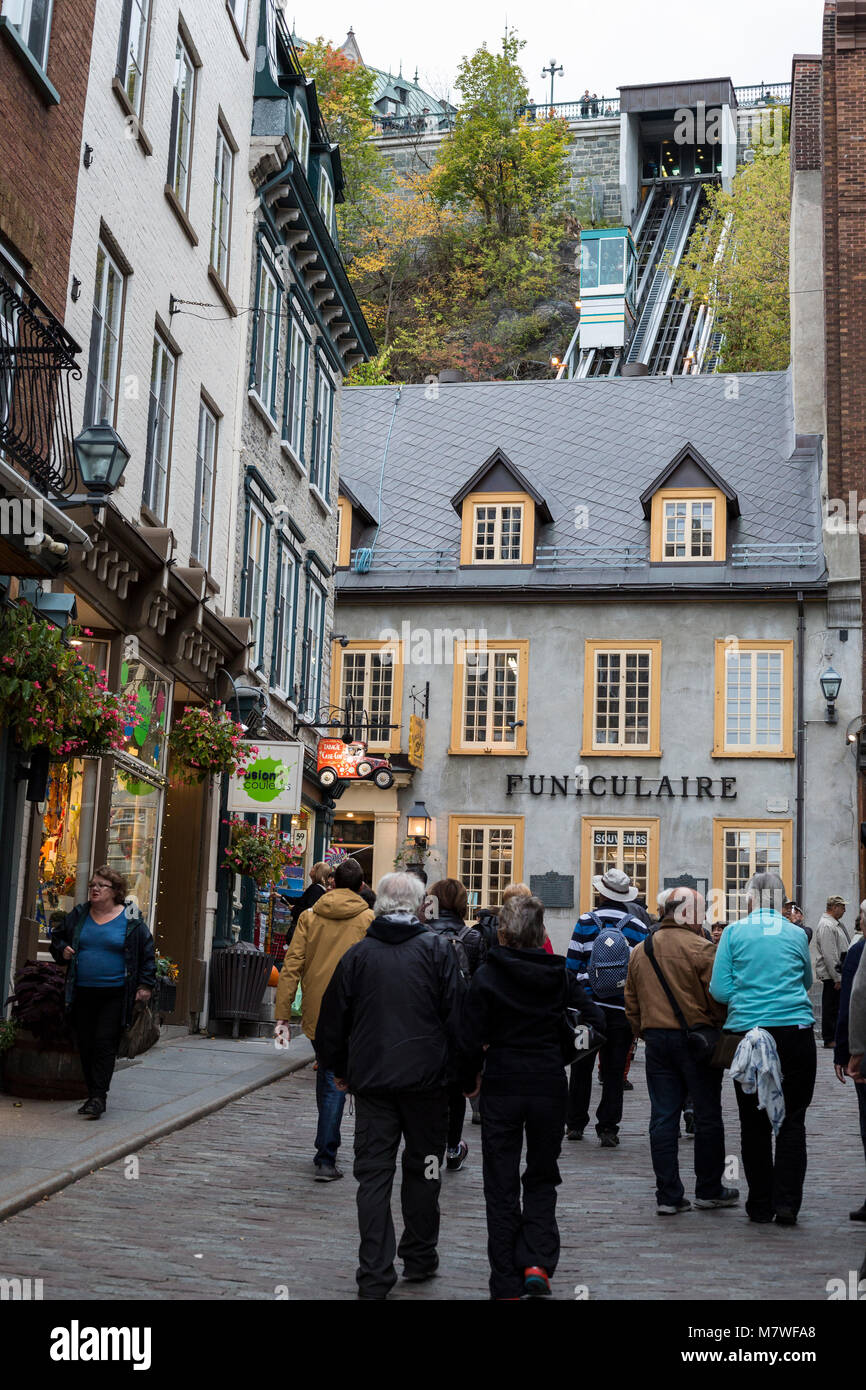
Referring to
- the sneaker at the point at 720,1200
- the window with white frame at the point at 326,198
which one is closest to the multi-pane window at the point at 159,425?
the window with white frame at the point at 326,198

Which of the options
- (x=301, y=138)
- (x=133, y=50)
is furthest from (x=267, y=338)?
(x=133, y=50)

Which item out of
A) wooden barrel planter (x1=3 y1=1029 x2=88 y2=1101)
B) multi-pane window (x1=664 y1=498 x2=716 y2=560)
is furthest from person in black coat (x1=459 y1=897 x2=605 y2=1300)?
multi-pane window (x1=664 y1=498 x2=716 y2=560)

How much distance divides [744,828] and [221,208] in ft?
51.9

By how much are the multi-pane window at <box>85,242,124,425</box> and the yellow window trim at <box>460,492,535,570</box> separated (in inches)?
713

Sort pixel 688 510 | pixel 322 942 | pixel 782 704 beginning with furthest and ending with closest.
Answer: pixel 688 510
pixel 782 704
pixel 322 942

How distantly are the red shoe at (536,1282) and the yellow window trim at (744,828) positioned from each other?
22582mm

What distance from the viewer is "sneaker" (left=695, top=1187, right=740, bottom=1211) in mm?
9648

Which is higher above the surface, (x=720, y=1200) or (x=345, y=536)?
(x=345, y=536)

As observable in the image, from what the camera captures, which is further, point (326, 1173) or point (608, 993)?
point (608, 993)

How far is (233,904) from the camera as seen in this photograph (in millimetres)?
19250

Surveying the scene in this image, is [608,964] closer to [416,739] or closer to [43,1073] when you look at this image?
[43,1073]

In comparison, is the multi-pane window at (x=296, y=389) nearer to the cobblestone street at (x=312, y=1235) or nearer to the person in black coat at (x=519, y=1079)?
the cobblestone street at (x=312, y=1235)

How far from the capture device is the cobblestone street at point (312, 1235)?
289 inches

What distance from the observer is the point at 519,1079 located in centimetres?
743
